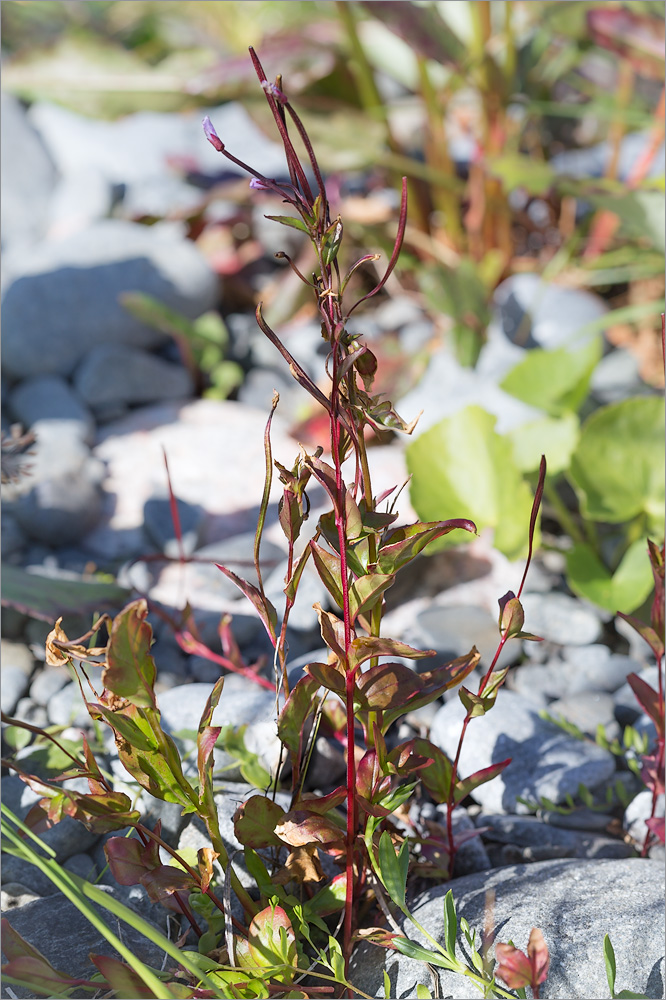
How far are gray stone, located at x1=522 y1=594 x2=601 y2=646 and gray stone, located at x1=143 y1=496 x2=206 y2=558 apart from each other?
60cm

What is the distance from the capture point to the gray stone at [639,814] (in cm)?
100

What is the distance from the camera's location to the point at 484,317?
192 centimetres

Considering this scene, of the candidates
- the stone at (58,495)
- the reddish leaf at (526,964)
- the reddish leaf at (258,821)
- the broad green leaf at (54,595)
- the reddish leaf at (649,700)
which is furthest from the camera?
the stone at (58,495)

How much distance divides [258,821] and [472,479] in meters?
0.74

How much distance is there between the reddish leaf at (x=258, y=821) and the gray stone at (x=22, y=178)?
2.03m

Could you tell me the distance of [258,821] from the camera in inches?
29.4

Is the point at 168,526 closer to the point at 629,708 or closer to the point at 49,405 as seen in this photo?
the point at 49,405

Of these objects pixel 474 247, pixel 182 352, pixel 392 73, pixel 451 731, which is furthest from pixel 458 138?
pixel 451 731

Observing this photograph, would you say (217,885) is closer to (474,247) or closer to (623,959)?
(623,959)

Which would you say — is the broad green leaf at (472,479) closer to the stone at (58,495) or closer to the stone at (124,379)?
the stone at (58,495)

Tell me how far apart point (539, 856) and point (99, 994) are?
0.50m

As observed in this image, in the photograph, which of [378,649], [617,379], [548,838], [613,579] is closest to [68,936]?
[378,649]

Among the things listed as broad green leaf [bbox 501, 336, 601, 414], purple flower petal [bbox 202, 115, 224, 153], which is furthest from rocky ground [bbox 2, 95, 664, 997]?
purple flower petal [bbox 202, 115, 224, 153]

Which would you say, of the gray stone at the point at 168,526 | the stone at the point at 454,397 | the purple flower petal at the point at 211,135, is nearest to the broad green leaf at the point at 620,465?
the stone at the point at 454,397
